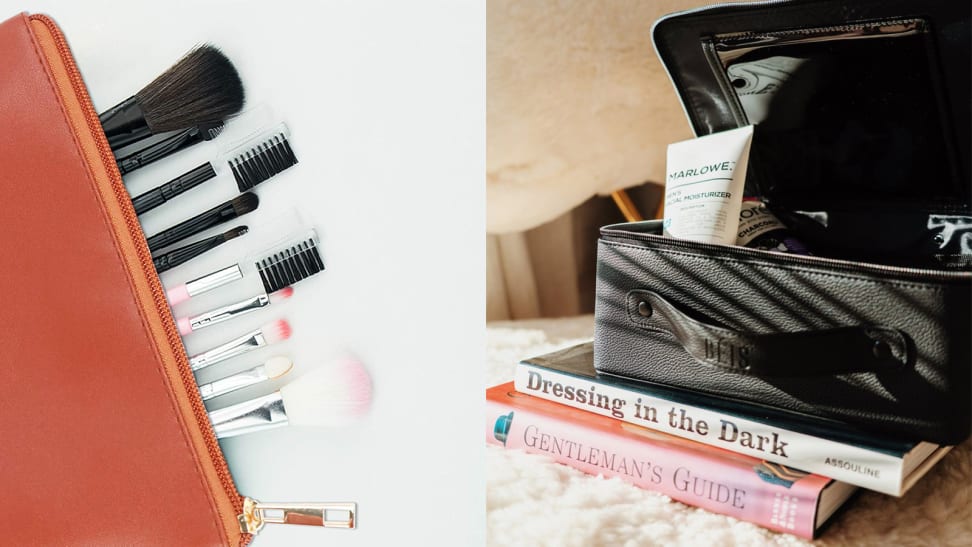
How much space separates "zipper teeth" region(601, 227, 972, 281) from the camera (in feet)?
1.11

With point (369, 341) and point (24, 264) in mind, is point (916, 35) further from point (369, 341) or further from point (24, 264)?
point (24, 264)

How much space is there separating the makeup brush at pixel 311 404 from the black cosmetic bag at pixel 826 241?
17cm

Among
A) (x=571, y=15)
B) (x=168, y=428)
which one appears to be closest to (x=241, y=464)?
(x=168, y=428)

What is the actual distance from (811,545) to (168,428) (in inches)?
13.9

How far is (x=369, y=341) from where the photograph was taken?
0.43 m

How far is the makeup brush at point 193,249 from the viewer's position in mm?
413

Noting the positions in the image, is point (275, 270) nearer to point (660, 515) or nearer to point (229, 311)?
point (229, 311)

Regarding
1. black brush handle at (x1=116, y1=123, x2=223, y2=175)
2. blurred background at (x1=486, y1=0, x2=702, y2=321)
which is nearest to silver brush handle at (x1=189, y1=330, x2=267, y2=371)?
black brush handle at (x1=116, y1=123, x2=223, y2=175)

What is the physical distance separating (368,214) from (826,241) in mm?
375

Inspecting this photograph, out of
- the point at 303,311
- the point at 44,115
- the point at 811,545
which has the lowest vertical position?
the point at 811,545

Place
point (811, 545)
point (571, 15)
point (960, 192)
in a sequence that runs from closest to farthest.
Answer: point (811, 545) < point (960, 192) < point (571, 15)

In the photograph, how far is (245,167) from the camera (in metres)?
0.42

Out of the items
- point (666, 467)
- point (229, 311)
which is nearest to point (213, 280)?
point (229, 311)

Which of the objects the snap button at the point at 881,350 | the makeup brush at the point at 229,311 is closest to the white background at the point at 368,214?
the makeup brush at the point at 229,311
